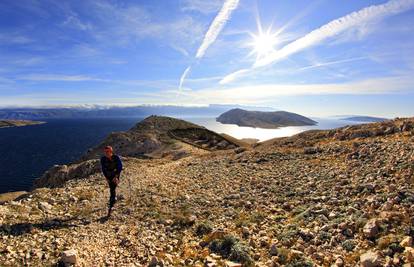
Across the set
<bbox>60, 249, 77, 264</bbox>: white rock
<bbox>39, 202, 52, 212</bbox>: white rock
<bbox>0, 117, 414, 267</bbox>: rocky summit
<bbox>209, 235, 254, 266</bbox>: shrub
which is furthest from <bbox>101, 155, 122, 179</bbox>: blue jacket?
<bbox>209, 235, 254, 266</bbox>: shrub

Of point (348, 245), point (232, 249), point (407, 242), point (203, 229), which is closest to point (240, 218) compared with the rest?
point (203, 229)

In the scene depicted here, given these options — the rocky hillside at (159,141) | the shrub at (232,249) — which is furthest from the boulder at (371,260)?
the rocky hillside at (159,141)

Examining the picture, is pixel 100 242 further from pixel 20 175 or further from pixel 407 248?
pixel 20 175

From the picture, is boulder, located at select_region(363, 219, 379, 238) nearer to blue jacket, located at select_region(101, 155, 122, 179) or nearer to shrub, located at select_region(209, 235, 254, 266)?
shrub, located at select_region(209, 235, 254, 266)

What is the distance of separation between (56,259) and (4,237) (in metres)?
3.17

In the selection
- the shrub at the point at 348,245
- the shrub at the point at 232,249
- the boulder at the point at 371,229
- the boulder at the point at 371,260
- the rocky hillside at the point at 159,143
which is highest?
the boulder at the point at 371,229

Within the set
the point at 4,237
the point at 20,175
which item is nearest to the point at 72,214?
the point at 4,237

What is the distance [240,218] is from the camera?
49.6 feet

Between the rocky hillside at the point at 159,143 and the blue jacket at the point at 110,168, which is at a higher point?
the blue jacket at the point at 110,168

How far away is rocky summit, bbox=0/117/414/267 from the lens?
10750 mm

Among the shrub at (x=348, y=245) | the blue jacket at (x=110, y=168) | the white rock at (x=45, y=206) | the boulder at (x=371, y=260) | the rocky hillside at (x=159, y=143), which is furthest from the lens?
the rocky hillside at (x=159, y=143)

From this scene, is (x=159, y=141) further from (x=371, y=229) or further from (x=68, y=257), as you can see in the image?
(x=371, y=229)

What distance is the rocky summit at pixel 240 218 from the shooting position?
10.8 metres

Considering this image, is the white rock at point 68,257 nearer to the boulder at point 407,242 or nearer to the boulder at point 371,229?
the boulder at point 371,229
